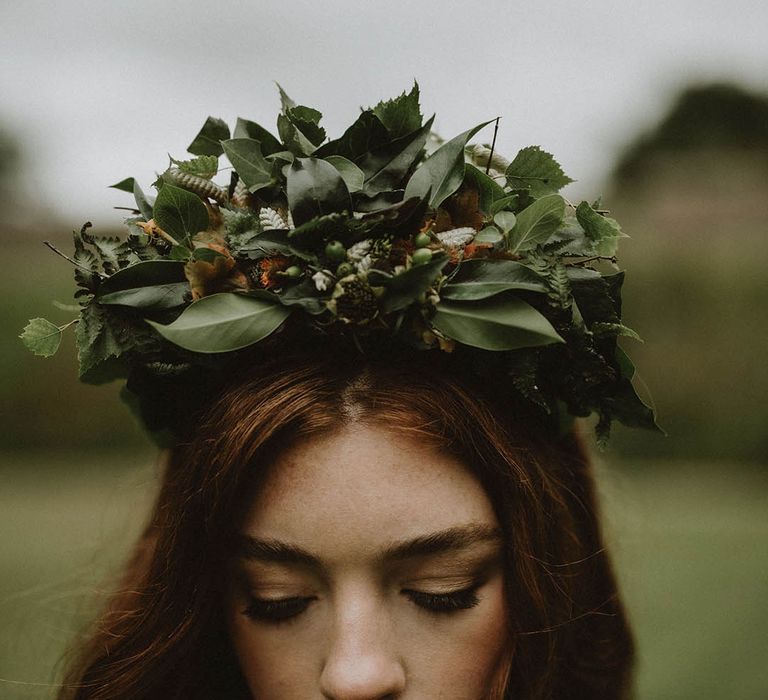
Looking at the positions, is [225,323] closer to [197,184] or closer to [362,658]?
[197,184]

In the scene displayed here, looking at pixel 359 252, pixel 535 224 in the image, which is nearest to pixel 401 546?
pixel 359 252

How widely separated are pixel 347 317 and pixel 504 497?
48 centimetres

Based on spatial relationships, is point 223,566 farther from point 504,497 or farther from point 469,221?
point 469,221

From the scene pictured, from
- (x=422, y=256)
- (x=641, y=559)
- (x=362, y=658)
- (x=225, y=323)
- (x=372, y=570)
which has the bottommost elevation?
(x=641, y=559)

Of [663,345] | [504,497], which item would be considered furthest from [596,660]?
[663,345]

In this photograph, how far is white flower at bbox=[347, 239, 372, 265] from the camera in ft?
4.63

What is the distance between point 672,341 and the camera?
7.29 m

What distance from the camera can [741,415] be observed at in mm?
7402

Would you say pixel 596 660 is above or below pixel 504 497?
below

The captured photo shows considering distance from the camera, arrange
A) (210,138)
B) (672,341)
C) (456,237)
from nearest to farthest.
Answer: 1. (456,237)
2. (210,138)
3. (672,341)

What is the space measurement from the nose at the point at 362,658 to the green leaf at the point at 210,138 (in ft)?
3.32

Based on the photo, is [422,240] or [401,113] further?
[401,113]

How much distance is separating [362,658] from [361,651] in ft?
0.04

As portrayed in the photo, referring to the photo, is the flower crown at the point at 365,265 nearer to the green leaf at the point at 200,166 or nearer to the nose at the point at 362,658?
the green leaf at the point at 200,166
